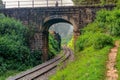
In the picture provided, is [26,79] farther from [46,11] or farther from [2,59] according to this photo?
[46,11]

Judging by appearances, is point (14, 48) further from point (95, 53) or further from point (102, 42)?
point (95, 53)

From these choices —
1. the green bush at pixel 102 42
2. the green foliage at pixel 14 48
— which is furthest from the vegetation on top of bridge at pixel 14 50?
the green bush at pixel 102 42

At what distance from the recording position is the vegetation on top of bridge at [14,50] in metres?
28.9

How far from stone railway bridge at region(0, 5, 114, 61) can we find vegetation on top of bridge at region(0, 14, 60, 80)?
3.16ft

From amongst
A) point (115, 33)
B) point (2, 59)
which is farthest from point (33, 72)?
point (115, 33)

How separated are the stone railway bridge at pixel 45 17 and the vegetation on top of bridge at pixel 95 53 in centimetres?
168

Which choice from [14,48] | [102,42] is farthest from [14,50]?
[102,42]

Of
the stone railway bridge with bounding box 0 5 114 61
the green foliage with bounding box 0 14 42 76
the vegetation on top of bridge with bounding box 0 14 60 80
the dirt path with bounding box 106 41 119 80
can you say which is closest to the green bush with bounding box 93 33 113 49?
the dirt path with bounding box 106 41 119 80

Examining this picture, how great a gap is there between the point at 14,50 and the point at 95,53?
42.5ft

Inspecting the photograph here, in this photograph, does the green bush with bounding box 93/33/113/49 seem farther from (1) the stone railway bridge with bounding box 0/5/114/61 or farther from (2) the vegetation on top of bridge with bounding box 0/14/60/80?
(1) the stone railway bridge with bounding box 0/5/114/61

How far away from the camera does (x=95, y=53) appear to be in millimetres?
19281

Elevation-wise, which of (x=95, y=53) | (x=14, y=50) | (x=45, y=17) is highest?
(x=45, y=17)

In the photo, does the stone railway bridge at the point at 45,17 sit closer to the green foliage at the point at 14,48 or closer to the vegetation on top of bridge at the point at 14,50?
the vegetation on top of bridge at the point at 14,50

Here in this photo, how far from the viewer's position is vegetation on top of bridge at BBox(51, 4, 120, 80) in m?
14.0
